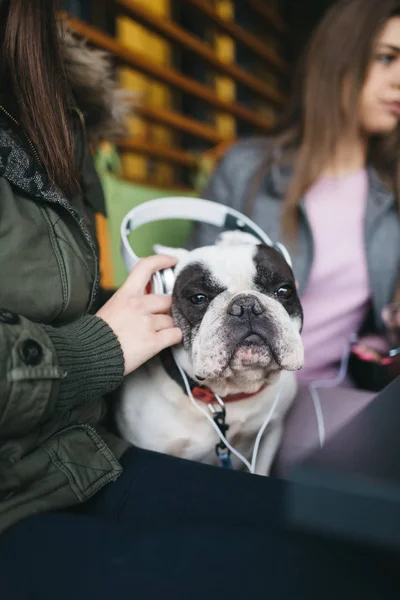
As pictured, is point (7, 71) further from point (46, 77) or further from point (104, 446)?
point (104, 446)

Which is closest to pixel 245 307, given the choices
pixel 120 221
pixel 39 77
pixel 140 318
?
pixel 140 318

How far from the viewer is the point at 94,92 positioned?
3.19ft

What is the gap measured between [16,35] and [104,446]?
0.55 meters

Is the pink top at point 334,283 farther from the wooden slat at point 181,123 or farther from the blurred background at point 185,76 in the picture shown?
the wooden slat at point 181,123

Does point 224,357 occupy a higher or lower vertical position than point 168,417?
higher

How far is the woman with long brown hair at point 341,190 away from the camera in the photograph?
1221 mm

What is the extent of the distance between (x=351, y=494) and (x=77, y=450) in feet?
1.49

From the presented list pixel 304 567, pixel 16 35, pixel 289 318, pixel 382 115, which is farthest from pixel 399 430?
pixel 382 115

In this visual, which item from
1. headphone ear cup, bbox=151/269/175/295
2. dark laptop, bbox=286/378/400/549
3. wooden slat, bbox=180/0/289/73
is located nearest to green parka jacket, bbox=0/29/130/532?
headphone ear cup, bbox=151/269/175/295

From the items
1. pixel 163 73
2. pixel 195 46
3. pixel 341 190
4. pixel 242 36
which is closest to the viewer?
pixel 341 190

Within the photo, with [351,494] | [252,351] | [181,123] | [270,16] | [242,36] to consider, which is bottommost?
[252,351]

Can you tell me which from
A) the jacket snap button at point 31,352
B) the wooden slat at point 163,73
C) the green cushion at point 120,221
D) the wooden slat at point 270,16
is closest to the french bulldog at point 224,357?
→ the jacket snap button at point 31,352

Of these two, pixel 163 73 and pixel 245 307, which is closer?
pixel 245 307

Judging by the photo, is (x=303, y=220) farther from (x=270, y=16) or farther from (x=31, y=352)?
(x=270, y=16)
